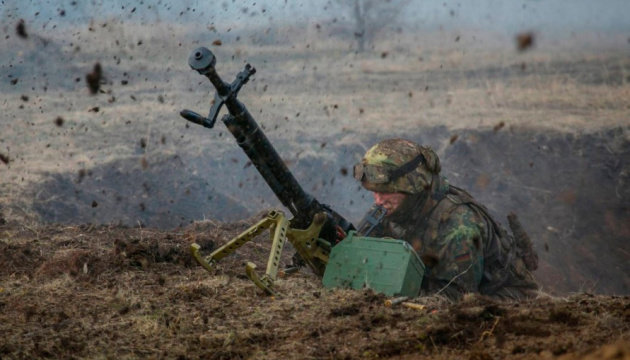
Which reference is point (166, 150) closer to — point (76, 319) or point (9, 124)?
point (9, 124)

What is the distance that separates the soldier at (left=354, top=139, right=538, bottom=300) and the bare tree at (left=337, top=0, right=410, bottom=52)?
16.7 m

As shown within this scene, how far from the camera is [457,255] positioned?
6664 mm

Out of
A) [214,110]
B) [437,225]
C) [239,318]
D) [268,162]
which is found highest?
[214,110]

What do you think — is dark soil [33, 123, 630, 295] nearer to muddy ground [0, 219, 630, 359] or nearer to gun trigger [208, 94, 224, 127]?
muddy ground [0, 219, 630, 359]

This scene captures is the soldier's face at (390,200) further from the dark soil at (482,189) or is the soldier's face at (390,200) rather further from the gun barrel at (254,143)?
the dark soil at (482,189)

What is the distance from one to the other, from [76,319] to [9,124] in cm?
1082

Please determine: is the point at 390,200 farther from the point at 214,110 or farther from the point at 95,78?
the point at 95,78

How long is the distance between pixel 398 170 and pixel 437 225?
596mm

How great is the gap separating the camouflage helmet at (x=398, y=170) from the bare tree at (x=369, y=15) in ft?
54.5

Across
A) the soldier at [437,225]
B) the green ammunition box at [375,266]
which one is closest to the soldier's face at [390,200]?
the soldier at [437,225]

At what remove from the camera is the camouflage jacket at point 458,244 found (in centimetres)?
666

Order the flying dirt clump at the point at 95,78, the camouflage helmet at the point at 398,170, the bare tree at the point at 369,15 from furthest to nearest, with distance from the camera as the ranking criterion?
the bare tree at the point at 369,15, the flying dirt clump at the point at 95,78, the camouflage helmet at the point at 398,170

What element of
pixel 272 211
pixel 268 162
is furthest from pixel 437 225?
pixel 268 162

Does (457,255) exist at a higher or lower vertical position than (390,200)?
lower
